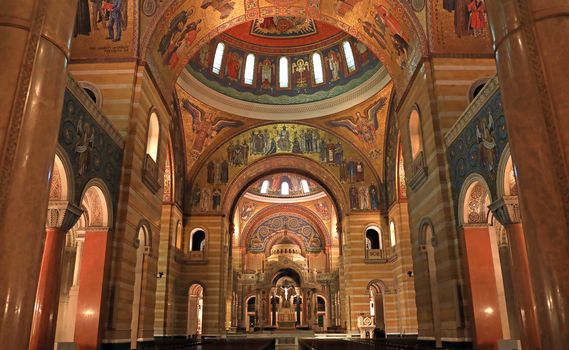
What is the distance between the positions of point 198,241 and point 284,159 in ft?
23.6

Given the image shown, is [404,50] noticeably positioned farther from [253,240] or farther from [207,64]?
[253,240]

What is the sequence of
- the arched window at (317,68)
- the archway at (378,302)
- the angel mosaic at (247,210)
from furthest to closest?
the angel mosaic at (247,210)
the arched window at (317,68)
the archway at (378,302)

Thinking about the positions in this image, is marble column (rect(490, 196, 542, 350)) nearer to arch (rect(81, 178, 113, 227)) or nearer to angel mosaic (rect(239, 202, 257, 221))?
arch (rect(81, 178, 113, 227))

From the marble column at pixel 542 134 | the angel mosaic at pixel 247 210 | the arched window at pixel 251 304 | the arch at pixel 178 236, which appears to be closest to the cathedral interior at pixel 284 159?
the marble column at pixel 542 134

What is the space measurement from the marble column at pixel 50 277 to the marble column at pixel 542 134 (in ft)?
27.8

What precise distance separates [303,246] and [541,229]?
1513 inches

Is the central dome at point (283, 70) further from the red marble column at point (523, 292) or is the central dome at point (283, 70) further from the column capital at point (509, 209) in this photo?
the red marble column at point (523, 292)

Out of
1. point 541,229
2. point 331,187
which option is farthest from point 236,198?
point 541,229

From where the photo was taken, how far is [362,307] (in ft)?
80.4

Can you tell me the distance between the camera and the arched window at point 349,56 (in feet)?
77.1

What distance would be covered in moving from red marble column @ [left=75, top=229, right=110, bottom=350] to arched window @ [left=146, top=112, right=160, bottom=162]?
4029mm

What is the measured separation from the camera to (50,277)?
350 inches

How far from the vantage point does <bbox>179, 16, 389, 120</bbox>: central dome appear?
75.9 feet

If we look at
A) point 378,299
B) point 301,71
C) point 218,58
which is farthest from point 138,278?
point 378,299
